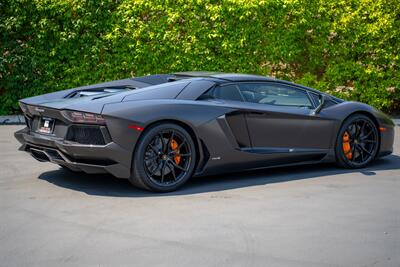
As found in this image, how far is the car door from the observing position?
8.72 m

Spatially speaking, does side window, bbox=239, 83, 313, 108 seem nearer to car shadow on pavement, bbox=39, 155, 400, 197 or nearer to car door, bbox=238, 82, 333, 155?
car door, bbox=238, 82, 333, 155

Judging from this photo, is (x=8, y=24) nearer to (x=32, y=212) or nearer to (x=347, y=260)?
(x=32, y=212)

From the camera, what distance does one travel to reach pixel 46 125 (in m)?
8.15

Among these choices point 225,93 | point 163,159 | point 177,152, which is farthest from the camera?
point 225,93

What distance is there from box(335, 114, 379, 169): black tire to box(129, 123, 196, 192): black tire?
7.24ft

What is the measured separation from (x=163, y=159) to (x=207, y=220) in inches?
52.6

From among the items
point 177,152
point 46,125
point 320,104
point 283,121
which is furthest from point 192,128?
point 320,104

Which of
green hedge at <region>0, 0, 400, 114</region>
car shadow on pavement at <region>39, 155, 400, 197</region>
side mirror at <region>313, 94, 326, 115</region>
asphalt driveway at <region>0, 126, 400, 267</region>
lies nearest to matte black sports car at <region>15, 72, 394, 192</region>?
side mirror at <region>313, 94, 326, 115</region>

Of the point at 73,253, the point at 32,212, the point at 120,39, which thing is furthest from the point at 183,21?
the point at 73,253

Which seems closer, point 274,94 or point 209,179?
point 209,179

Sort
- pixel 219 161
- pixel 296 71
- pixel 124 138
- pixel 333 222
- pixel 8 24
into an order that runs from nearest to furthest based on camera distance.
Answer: pixel 333 222
pixel 124 138
pixel 219 161
pixel 8 24
pixel 296 71

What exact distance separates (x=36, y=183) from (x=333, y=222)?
341cm

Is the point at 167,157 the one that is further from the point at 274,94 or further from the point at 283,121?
the point at 274,94

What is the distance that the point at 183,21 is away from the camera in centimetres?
1566
